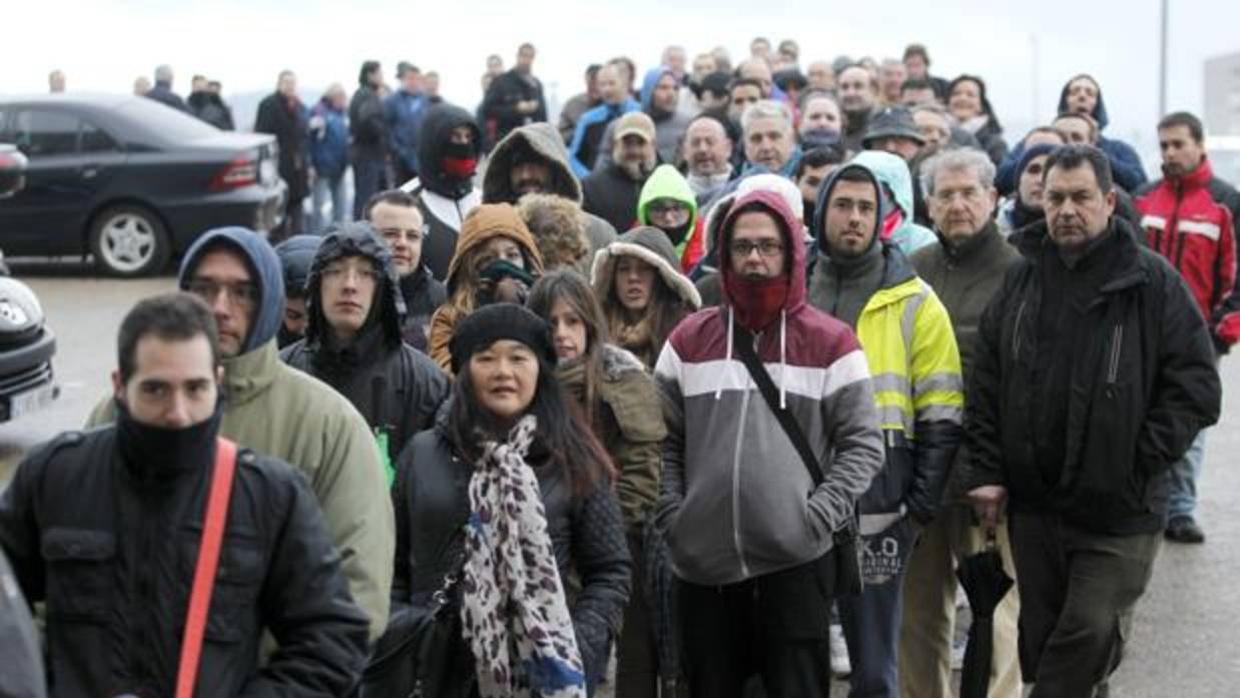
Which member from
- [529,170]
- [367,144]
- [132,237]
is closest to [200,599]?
[529,170]

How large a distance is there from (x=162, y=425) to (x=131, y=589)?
314 millimetres

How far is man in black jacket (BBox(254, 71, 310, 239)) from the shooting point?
77.3 ft

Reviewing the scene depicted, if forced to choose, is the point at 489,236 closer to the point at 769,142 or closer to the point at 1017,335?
the point at 1017,335

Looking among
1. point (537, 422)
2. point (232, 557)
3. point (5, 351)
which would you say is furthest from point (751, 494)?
point (5, 351)

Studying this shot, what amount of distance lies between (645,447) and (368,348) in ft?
3.05

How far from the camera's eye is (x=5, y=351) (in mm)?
11727

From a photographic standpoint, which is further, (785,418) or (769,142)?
(769,142)

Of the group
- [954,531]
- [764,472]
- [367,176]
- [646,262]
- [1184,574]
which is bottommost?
[1184,574]

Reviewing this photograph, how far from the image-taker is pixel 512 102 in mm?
21797

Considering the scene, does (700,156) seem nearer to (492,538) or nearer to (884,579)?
(884,579)

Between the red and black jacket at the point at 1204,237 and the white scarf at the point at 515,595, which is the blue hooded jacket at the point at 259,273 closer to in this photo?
the white scarf at the point at 515,595

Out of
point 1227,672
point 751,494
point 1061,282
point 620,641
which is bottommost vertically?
point 1227,672

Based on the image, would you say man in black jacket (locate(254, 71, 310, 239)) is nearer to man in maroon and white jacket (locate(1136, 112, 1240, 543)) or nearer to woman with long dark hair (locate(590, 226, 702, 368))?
man in maroon and white jacket (locate(1136, 112, 1240, 543))

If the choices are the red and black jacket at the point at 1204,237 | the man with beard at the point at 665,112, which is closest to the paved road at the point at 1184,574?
the red and black jacket at the point at 1204,237
